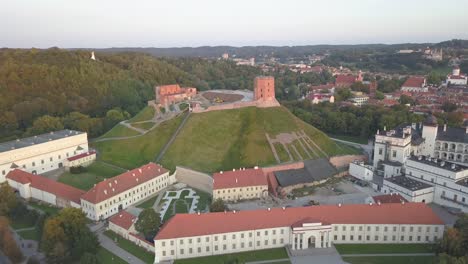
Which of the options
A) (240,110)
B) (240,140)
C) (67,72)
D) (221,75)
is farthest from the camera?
(221,75)

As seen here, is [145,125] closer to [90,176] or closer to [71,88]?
[90,176]

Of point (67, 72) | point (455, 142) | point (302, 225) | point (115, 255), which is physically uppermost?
point (67, 72)

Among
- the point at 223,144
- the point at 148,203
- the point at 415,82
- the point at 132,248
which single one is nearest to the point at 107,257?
the point at 132,248

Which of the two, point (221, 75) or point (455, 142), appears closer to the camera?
point (455, 142)

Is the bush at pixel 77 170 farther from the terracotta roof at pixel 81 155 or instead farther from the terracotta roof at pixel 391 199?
the terracotta roof at pixel 391 199

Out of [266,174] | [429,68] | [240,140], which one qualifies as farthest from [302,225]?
[429,68]

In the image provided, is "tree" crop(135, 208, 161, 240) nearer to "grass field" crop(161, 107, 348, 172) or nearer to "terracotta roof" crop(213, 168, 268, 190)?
"terracotta roof" crop(213, 168, 268, 190)

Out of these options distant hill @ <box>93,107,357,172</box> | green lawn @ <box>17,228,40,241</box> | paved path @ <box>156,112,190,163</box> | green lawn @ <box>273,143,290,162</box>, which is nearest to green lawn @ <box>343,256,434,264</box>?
distant hill @ <box>93,107,357,172</box>

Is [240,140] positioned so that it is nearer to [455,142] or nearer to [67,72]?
[455,142]
